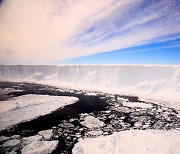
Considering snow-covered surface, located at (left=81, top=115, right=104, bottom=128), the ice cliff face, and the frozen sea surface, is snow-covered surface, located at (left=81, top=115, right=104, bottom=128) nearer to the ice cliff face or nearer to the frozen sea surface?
the frozen sea surface

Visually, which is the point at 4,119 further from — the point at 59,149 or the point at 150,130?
the point at 150,130

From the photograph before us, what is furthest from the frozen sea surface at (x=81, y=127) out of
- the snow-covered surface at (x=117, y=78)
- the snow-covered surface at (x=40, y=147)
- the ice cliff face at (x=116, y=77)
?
the ice cliff face at (x=116, y=77)

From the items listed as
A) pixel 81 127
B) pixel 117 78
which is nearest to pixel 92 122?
pixel 81 127

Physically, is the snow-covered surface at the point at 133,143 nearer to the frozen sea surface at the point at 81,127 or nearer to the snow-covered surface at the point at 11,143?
the frozen sea surface at the point at 81,127

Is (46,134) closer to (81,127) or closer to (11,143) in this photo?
(11,143)

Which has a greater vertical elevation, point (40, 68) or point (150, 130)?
point (40, 68)

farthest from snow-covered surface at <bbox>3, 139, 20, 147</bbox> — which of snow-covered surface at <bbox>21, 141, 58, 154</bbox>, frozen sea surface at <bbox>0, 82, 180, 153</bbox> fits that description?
snow-covered surface at <bbox>21, 141, 58, 154</bbox>

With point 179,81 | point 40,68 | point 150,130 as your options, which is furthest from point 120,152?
point 40,68
